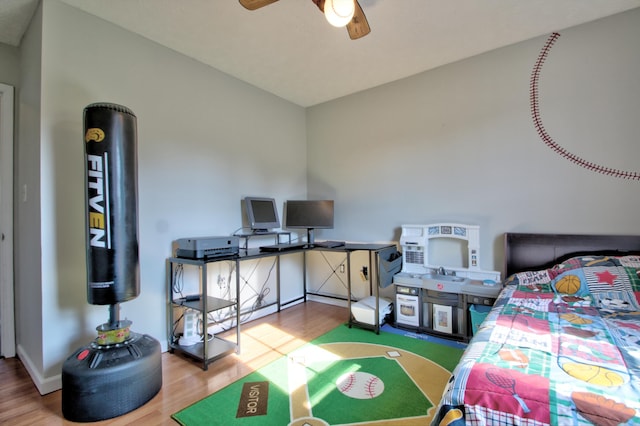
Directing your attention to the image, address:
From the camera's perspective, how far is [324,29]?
2.37m

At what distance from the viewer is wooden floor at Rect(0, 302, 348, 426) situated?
1.71 m

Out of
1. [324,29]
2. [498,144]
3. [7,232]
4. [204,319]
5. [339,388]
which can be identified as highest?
[324,29]

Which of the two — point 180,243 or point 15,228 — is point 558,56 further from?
point 15,228

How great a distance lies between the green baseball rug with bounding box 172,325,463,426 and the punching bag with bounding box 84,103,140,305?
2.76 ft

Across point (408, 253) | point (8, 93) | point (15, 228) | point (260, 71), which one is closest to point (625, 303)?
point (408, 253)

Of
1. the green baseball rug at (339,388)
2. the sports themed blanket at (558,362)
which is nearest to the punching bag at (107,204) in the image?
the green baseball rug at (339,388)

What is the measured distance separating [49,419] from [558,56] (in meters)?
4.33

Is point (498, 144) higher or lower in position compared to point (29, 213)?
higher

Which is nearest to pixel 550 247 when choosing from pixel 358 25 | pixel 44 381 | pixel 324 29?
pixel 358 25

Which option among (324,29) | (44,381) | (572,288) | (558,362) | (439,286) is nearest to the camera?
(558,362)

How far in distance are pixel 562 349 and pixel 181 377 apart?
2.25 meters

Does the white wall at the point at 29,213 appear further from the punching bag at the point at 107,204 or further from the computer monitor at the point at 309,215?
the computer monitor at the point at 309,215

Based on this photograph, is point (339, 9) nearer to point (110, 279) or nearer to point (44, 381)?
point (110, 279)

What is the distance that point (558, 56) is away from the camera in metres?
2.47
